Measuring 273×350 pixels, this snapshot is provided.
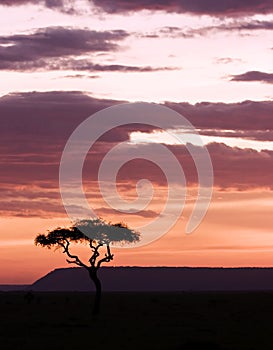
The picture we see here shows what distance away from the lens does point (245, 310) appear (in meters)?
98.2

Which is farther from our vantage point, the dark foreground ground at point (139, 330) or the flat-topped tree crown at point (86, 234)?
the flat-topped tree crown at point (86, 234)

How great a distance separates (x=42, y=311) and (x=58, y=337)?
33992 millimetres

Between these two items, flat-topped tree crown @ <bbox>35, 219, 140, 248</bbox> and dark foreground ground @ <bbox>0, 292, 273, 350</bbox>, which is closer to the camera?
dark foreground ground @ <bbox>0, 292, 273, 350</bbox>

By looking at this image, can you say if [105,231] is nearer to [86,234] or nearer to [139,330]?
[86,234]

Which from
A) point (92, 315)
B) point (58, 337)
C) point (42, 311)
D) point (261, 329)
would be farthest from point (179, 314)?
point (58, 337)

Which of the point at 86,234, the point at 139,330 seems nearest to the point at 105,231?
the point at 86,234

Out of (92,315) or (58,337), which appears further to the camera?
(92,315)

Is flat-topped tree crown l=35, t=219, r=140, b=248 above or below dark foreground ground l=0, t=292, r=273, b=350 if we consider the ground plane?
above

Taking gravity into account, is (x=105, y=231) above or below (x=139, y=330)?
above

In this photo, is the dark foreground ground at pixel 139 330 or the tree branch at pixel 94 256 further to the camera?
the tree branch at pixel 94 256

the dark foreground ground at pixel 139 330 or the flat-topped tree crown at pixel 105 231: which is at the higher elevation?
the flat-topped tree crown at pixel 105 231

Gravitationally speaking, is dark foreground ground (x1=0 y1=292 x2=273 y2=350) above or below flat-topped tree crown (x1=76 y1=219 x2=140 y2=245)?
below

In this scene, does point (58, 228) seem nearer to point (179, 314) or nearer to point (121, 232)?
point (121, 232)

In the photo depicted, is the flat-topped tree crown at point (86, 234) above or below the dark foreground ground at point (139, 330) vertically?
above
